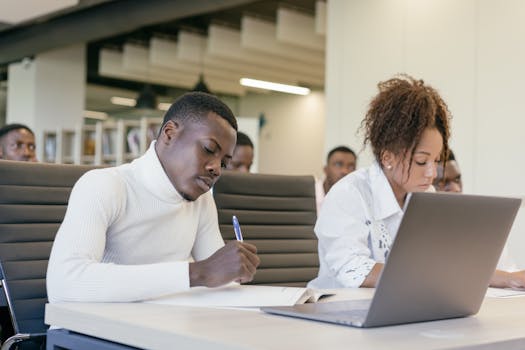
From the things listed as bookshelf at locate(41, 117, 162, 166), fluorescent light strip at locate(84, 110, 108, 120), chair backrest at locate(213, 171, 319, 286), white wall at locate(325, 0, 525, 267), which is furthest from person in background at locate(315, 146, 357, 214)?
fluorescent light strip at locate(84, 110, 108, 120)

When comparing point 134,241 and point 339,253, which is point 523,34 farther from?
Result: point 134,241

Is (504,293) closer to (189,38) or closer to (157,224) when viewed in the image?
(157,224)

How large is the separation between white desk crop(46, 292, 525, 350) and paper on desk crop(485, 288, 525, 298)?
338mm

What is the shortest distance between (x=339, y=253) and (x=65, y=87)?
28.7ft

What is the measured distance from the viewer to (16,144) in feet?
16.8

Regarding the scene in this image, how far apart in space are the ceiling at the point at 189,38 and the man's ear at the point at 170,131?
5.30m

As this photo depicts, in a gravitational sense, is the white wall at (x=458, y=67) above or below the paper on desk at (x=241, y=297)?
above

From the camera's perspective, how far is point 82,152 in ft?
30.8

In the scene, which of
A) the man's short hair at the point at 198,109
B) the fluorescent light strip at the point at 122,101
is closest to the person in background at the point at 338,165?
the man's short hair at the point at 198,109

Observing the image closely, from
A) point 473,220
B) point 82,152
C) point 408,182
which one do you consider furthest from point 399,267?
point 82,152

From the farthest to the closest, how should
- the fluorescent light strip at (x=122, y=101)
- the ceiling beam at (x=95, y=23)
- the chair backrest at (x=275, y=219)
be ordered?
the fluorescent light strip at (x=122, y=101) < the ceiling beam at (x=95, y=23) < the chair backrest at (x=275, y=219)

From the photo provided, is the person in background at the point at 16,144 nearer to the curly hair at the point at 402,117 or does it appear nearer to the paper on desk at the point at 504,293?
the curly hair at the point at 402,117

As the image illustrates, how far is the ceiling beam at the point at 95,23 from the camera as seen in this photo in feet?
23.8

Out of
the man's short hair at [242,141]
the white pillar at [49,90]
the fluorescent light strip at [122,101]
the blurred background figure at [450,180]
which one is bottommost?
the blurred background figure at [450,180]
